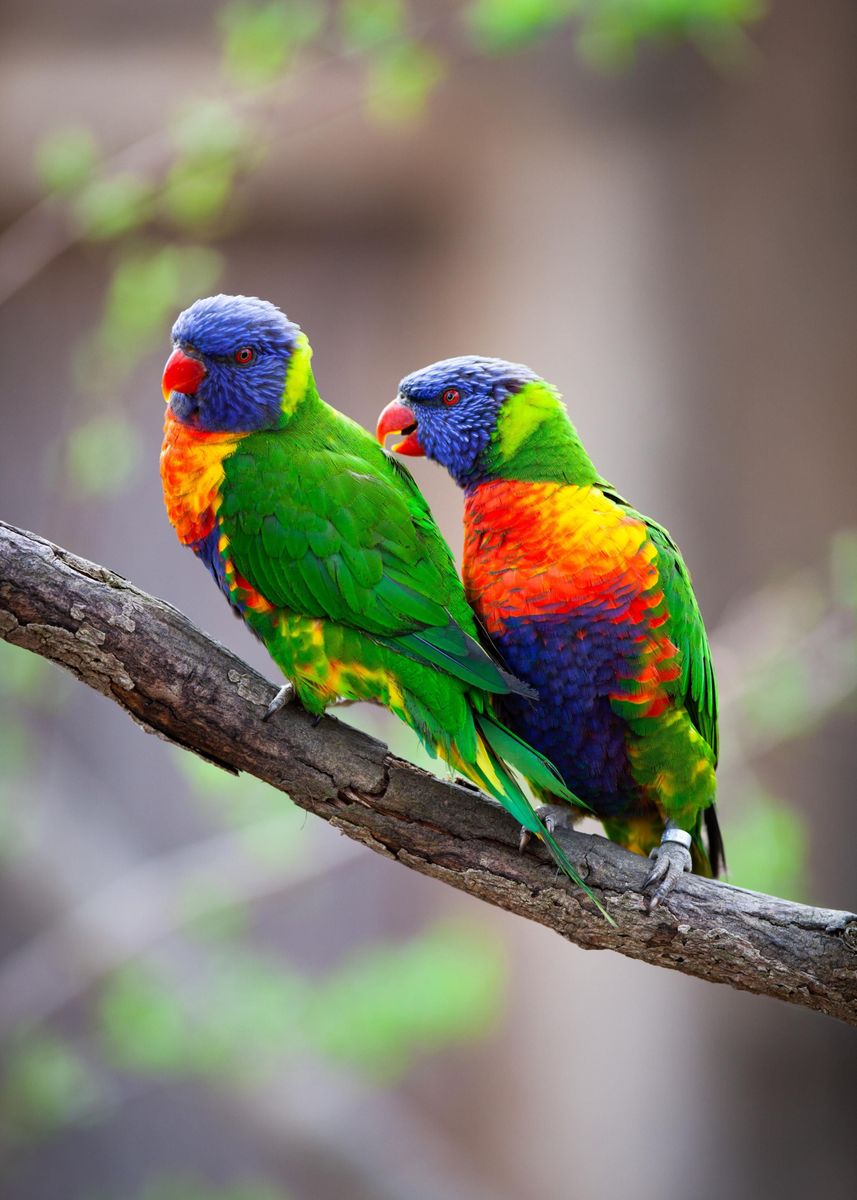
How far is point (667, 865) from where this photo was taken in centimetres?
185

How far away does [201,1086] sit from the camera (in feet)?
13.4

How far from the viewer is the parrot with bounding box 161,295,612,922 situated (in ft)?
5.67

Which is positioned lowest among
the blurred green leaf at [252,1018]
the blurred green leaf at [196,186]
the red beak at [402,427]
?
the blurred green leaf at [252,1018]

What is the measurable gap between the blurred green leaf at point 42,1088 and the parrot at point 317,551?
228 cm

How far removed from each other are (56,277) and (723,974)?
11.2 feet

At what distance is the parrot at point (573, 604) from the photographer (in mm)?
1867

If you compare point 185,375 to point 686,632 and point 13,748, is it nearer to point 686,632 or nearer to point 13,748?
point 686,632

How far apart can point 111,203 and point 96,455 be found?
70cm

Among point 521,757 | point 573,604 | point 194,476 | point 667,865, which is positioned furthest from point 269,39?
point 667,865

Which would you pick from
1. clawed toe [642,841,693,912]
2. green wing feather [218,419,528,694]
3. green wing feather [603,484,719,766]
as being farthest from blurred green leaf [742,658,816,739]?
green wing feather [218,419,528,694]

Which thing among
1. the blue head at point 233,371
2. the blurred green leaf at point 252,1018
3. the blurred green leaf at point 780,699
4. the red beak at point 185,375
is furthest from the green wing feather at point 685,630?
the blurred green leaf at point 252,1018

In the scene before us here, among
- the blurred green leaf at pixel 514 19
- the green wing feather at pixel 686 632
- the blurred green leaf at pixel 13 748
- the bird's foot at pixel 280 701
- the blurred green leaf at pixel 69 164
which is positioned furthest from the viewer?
the blurred green leaf at pixel 13 748

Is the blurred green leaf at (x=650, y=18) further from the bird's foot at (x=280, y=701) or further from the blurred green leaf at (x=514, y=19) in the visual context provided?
the bird's foot at (x=280, y=701)

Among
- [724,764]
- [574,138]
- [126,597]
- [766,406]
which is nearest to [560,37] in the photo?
[574,138]
